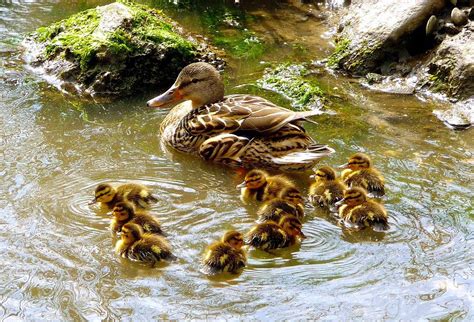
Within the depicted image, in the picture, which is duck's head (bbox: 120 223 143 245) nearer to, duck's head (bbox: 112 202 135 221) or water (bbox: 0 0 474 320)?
water (bbox: 0 0 474 320)

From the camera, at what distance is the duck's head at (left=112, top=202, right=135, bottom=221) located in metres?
4.67

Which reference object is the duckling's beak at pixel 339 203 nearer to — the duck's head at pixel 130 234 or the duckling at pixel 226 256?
the duckling at pixel 226 256

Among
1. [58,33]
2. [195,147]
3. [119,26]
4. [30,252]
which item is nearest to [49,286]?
[30,252]

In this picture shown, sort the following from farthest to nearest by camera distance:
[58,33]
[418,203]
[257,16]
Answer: [257,16] → [58,33] → [418,203]

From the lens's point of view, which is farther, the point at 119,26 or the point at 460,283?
the point at 119,26

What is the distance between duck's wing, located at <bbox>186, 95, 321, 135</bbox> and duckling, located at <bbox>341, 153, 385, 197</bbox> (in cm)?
50

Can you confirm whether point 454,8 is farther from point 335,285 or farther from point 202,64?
point 335,285

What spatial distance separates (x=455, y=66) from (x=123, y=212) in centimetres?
410

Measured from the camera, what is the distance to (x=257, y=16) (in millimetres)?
9656

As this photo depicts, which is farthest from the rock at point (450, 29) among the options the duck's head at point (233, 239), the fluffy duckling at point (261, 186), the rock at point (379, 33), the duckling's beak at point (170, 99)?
the duck's head at point (233, 239)

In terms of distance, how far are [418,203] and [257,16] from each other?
5159mm

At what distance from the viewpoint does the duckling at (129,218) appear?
4.61m

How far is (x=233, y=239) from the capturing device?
4340 millimetres

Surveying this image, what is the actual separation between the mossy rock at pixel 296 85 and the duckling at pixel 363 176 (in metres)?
1.60
